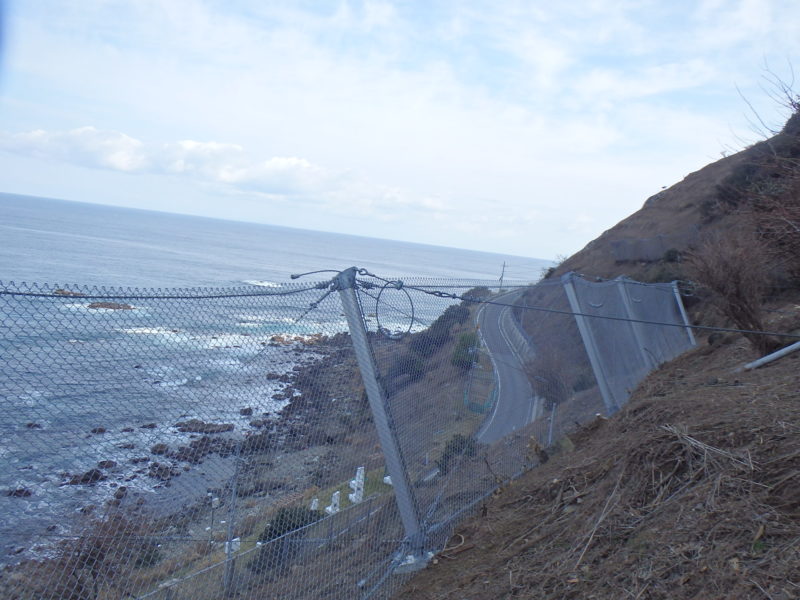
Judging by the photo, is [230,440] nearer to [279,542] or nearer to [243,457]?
[243,457]

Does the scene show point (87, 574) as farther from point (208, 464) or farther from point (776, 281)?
point (776, 281)

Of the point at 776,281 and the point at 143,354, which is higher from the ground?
the point at 143,354

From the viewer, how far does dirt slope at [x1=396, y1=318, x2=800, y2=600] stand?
2889 mm

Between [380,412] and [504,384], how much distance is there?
93.5 inches

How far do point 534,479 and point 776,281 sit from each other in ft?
25.5

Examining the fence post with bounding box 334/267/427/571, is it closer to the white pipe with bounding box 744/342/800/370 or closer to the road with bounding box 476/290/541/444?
the road with bounding box 476/290/541/444

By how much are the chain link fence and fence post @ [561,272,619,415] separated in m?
2.09

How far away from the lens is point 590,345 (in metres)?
6.75

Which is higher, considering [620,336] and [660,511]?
[620,336]

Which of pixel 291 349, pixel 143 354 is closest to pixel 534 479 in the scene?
pixel 291 349

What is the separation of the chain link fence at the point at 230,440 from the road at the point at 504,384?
0.58 meters

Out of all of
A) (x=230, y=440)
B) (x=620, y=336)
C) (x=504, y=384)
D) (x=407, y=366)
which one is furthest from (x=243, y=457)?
(x=620, y=336)

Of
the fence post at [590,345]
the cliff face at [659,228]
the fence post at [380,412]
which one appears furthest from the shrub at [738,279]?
the cliff face at [659,228]

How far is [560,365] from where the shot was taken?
703 centimetres
